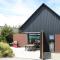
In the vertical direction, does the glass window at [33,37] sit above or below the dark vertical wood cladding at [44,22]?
below

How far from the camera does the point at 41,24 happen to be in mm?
36906

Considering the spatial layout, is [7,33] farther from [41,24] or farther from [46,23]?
[46,23]

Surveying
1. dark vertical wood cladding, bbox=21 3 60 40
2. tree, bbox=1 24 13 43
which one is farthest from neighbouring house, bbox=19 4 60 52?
tree, bbox=1 24 13 43

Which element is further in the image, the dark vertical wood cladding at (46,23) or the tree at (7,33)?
the tree at (7,33)

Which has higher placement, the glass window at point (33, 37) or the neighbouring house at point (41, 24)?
the neighbouring house at point (41, 24)

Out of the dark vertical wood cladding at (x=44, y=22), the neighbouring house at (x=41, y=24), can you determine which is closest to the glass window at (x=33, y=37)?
the neighbouring house at (x=41, y=24)

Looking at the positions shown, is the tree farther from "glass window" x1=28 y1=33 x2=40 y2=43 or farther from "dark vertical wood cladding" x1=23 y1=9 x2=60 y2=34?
"glass window" x1=28 y1=33 x2=40 y2=43

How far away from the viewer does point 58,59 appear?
68.4 feet

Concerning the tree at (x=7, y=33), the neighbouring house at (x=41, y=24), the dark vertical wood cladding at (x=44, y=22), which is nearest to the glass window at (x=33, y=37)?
the neighbouring house at (x=41, y=24)

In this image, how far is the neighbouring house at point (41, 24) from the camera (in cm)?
3609

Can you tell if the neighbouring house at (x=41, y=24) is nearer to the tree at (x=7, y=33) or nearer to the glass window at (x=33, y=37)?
the glass window at (x=33, y=37)

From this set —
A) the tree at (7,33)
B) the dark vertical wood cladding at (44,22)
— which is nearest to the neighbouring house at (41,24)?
the dark vertical wood cladding at (44,22)

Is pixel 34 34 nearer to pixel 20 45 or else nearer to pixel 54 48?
pixel 20 45

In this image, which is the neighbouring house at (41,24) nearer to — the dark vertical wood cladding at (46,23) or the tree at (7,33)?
the dark vertical wood cladding at (46,23)
